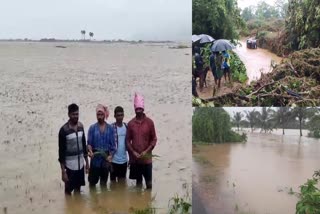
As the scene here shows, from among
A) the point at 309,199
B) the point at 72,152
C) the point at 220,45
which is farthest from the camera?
the point at 220,45

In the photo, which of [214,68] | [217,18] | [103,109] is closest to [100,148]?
[103,109]

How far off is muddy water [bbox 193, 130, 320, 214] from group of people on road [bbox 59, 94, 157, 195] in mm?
535

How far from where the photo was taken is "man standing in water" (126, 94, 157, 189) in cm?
455

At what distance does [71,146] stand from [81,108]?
37 centimetres

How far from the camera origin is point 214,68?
15.2 ft

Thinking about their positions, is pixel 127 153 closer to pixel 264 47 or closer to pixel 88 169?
pixel 88 169

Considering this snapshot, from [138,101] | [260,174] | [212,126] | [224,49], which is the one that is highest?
[224,49]

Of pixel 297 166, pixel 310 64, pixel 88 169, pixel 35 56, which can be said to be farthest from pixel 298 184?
pixel 35 56

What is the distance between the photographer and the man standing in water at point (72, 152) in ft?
14.5

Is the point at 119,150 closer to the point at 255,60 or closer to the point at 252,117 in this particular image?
the point at 252,117

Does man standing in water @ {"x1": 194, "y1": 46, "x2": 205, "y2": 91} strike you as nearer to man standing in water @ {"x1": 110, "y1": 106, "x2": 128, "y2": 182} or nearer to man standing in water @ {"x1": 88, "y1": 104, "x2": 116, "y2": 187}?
man standing in water @ {"x1": 110, "y1": 106, "x2": 128, "y2": 182}

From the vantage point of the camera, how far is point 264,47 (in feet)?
15.4

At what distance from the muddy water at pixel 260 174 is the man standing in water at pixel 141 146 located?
1.52 feet

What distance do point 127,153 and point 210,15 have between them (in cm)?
154
